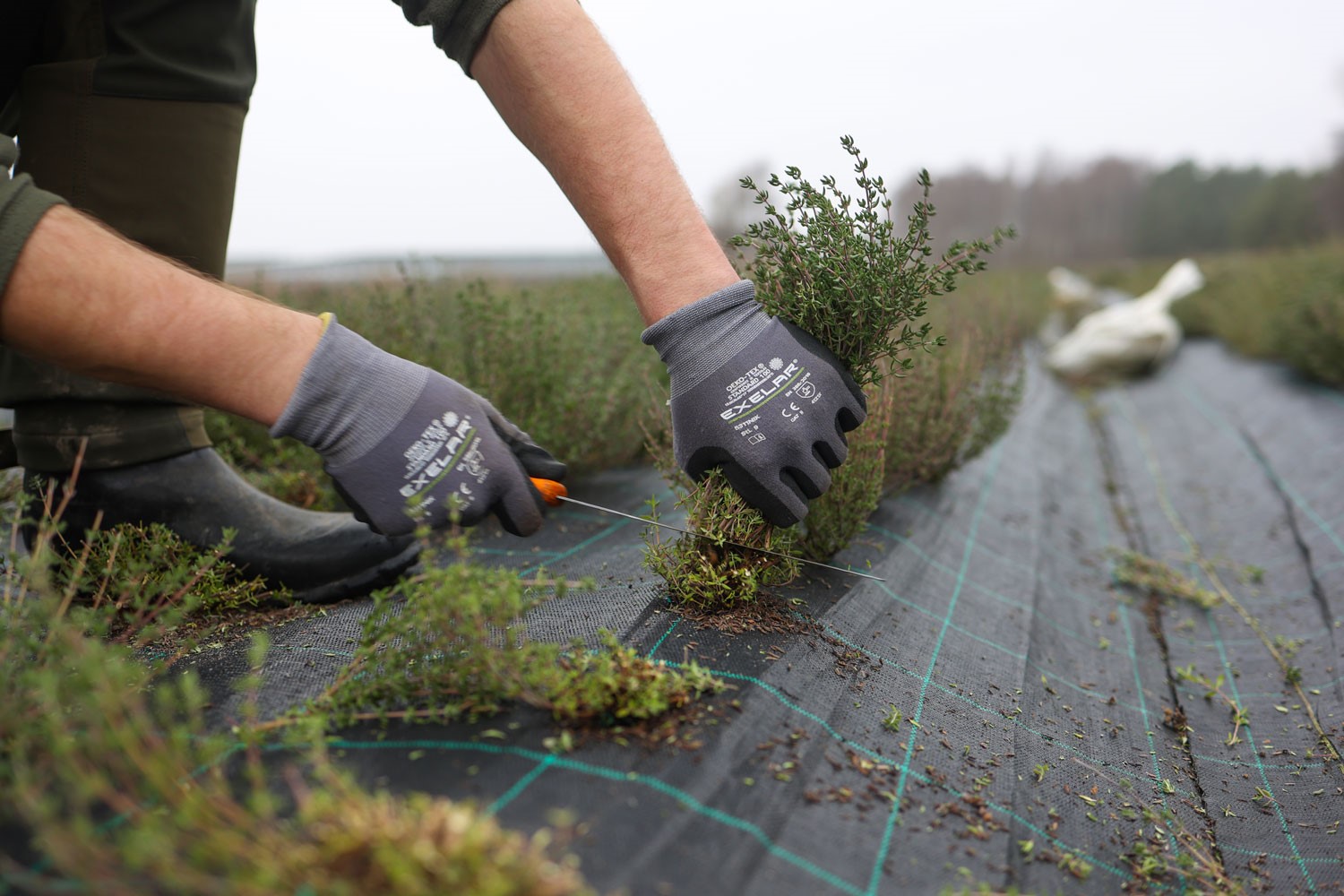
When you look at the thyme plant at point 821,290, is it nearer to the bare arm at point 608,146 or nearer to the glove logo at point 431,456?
the bare arm at point 608,146

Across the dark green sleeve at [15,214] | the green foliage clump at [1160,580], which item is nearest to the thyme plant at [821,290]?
the dark green sleeve at [15,214]

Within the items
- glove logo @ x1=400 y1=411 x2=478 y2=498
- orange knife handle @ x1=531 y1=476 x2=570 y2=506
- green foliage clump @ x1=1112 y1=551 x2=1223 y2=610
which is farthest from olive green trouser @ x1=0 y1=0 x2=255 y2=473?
green foliage clump @ x1=1112 y1=551 x2=1223 y2=610

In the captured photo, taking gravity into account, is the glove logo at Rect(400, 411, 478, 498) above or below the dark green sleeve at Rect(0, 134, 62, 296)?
below

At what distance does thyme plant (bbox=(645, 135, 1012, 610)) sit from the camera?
75.4 inches

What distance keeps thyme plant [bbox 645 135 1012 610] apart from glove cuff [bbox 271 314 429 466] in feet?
2.22

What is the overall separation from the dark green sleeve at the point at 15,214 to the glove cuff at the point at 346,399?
460 mm

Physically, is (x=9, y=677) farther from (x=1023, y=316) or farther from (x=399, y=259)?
(x=1023, y=316)

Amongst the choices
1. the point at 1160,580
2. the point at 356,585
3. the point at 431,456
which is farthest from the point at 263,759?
the point at 1160,580

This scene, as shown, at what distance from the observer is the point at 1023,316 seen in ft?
29.4

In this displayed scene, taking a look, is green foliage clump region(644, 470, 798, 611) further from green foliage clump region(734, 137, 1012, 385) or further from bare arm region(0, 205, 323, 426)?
bare arm region(0, 205, 323, 426)

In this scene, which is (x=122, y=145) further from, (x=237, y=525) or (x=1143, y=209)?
(x=1143, y=209)

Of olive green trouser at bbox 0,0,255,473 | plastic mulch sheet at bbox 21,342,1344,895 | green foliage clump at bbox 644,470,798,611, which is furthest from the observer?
olive green trouser at bbox 0,0,255,473

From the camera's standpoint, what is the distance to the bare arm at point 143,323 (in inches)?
55.9

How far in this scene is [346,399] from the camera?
1626 millimetres
